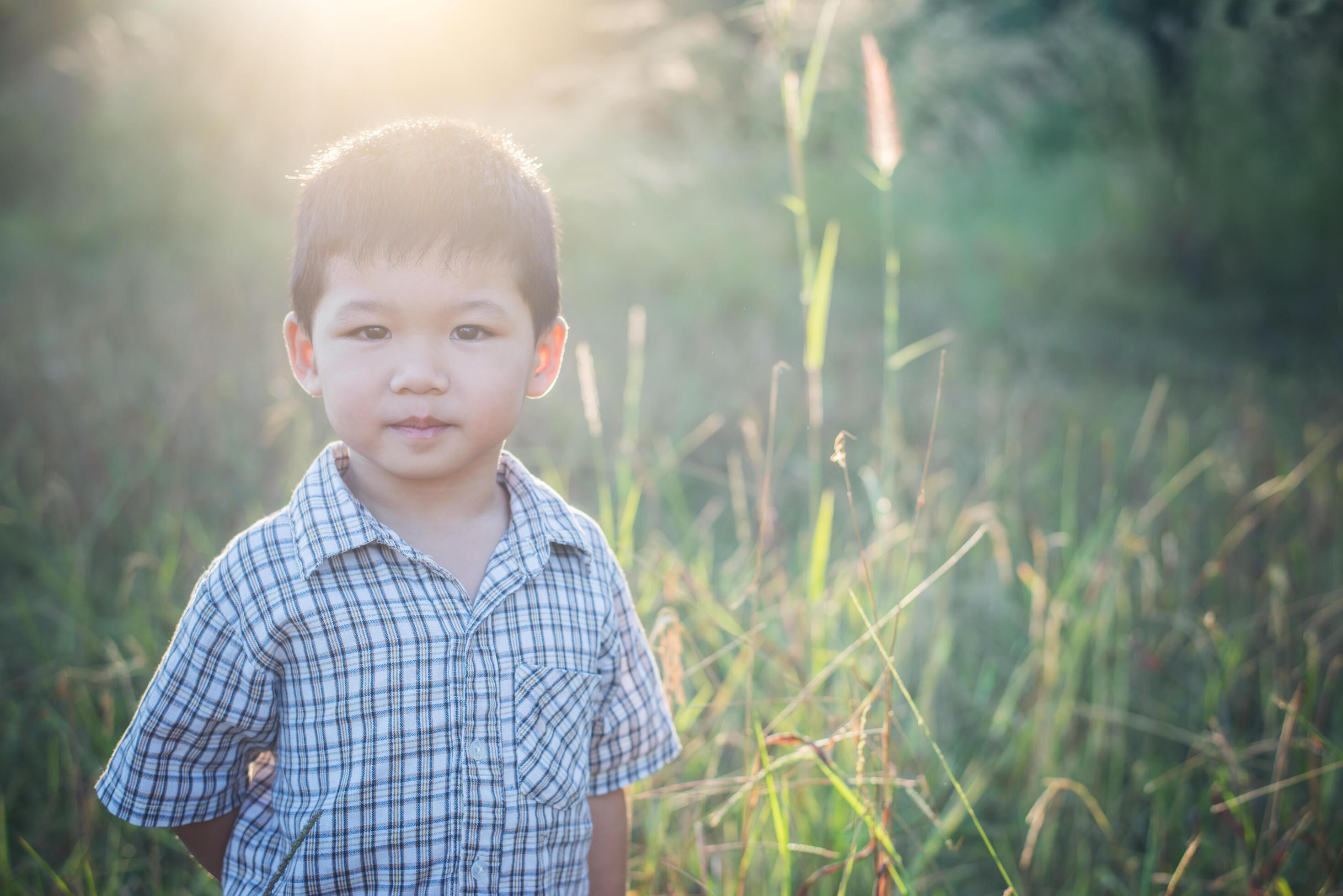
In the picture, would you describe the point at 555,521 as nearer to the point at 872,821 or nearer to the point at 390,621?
the point at 390,621

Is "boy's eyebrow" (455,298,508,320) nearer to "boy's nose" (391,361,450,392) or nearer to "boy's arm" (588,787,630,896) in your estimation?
"boy's nose" (391,361,450,392)

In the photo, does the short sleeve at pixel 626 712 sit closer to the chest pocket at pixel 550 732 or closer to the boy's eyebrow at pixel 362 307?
the chest pocket at pixel 550 732

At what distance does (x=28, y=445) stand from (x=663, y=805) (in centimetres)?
197

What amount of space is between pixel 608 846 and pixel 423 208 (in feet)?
2.47

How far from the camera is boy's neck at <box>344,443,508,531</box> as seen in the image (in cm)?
92

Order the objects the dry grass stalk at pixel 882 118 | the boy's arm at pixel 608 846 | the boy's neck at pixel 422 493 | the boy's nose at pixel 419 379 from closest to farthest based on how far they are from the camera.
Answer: the boy's nose at pixel 419 379, the boy's neck at pixel 422 493, the boy's arm at pixel 608 846, the dry grass stalk at pixel 882 118

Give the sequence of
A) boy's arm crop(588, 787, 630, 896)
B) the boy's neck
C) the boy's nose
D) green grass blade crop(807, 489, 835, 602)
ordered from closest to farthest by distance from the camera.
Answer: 1. the boy's nose
2. the boy's neck
3. boy's arm crop(588, 787, 630, 896)
4. green grass blade crop(807, 489, 835, 602)

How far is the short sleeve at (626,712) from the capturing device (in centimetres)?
104

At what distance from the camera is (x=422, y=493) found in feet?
3.03

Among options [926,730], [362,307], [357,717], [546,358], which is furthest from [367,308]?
[926,730]

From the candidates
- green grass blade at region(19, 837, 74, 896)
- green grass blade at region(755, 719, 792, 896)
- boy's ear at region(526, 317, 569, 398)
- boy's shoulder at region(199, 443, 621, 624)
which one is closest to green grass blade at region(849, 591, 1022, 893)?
green grass blade at region(755, 719, 792, 896)

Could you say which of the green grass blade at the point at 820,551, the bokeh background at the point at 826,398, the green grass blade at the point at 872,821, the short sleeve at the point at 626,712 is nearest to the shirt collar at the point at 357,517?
the short sleeve at the point at 626,712

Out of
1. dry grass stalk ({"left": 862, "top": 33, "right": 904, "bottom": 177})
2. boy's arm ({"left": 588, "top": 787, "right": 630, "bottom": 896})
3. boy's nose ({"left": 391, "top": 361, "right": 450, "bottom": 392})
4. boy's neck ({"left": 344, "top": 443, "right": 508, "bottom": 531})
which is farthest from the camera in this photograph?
dry grass stalk ({"left": 862, "top": 33, "right": 904, "bottom": 177})

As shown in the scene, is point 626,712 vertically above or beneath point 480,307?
beneath
